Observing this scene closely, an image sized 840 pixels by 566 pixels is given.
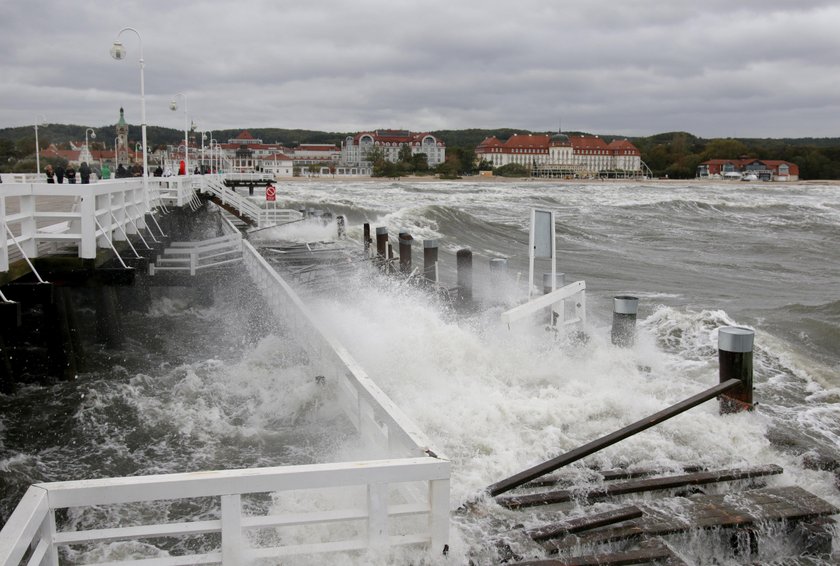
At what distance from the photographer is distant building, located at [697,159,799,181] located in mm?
175000

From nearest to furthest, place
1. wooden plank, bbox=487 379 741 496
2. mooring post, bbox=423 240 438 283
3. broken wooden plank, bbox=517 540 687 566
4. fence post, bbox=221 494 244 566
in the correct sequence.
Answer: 1. fence post, bbox=221 494 244 566
2. broken wooden plank, bbox=517 540 687 566
3. wooden plank, bbox=487 379 741 496
4. mooring post, bbox=423 240 438 283

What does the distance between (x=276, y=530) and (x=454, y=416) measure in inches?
117

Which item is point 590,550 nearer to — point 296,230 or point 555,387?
point 555,387

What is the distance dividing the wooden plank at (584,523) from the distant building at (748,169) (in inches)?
7286

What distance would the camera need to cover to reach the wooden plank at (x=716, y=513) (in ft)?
17.3

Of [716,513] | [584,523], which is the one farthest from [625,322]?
[584,523]

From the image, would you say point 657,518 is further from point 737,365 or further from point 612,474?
point 737,365

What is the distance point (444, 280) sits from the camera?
21.0m

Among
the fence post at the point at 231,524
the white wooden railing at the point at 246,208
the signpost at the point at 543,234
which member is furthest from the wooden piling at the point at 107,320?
the white wooden railing at the point at 246,208

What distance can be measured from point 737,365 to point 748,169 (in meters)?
193

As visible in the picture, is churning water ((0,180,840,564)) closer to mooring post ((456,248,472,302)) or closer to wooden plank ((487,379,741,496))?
wooden plank ((487,379,741,496))

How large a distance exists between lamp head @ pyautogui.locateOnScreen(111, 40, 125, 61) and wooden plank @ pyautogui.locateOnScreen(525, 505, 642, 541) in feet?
50.5

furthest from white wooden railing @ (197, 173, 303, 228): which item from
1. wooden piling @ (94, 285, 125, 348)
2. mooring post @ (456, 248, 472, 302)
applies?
wooden piling @ (94, 285, 125, 348)

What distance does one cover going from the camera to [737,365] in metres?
7.96
